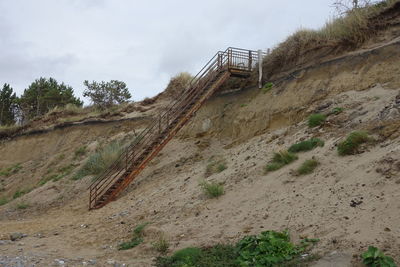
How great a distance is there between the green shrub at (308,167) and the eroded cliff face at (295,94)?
13.6 ft

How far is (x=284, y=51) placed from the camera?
17625mm

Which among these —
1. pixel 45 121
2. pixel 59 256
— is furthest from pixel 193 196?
pixel 45 121

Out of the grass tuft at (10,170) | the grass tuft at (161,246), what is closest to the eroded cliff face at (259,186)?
the grass tuft at (161,246)

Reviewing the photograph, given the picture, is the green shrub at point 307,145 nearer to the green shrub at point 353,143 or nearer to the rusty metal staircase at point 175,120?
the green shrub at point 353,143

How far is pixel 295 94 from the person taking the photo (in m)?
15.9

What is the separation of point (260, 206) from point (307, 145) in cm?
267

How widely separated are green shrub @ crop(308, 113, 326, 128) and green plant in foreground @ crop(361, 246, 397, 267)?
694cm

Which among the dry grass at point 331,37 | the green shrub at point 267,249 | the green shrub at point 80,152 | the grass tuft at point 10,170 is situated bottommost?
the green shrub at point 267,249

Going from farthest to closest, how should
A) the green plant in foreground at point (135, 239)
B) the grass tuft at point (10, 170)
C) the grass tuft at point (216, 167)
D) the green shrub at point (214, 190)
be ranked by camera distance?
the grass tuft at point (10, 170) < the grass tuft at point (216, 167) < the green shrub at point (214, 190) < the green plant in foreground at point (135, 239)

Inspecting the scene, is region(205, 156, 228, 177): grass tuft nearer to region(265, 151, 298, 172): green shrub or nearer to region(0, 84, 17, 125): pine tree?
region(265, 151, 298, 172): green shrub

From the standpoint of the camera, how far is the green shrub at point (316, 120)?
504 inches

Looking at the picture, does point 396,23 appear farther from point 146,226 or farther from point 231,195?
point 146,226

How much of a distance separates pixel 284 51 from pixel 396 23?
4493 millimetres

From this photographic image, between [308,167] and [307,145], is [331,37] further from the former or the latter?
[308,167]
